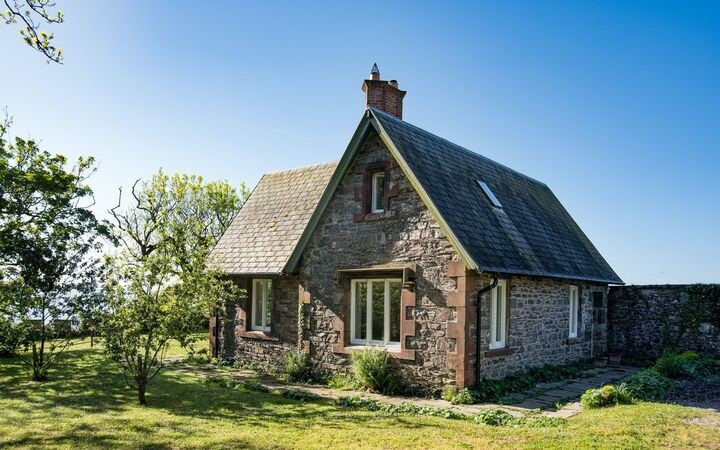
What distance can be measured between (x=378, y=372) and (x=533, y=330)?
467 cm

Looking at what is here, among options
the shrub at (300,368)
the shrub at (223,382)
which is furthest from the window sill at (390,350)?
the shrub at (223,382)

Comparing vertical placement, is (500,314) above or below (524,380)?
above

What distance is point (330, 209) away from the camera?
49.1ft

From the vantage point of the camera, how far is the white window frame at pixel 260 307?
56.6 ft

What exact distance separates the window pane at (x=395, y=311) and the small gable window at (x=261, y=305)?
5.03 m

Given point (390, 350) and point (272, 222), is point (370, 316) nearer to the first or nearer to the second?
point (390, 350)

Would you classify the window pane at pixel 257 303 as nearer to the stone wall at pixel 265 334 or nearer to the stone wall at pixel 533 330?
the stone wall at pixel 265 334

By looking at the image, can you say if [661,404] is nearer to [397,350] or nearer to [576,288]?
[397,350]

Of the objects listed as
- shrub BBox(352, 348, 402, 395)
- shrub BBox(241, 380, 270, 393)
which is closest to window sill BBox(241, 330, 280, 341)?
shrub BBox(241, 380, 270, 393)

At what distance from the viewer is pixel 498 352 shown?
42.8ft

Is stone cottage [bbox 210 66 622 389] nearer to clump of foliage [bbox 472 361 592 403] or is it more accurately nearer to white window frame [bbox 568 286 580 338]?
white window frame [bbox 568 286 580 338]

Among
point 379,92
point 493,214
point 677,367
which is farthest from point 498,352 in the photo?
point 379,92

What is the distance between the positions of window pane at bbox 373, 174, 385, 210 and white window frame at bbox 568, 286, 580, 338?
24.1ft

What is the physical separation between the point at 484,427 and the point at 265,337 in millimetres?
8485
